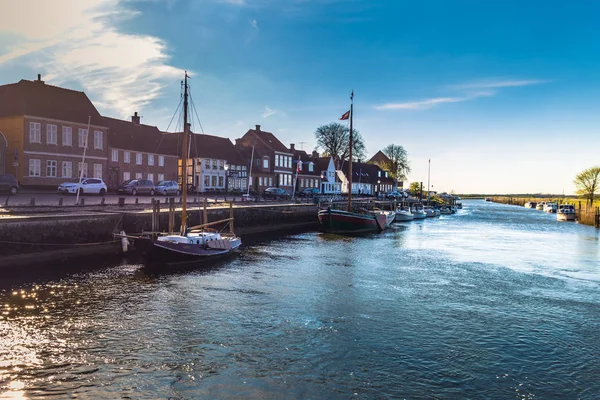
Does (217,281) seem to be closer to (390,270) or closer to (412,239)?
(390,270)

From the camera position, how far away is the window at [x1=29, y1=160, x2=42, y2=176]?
4097cm

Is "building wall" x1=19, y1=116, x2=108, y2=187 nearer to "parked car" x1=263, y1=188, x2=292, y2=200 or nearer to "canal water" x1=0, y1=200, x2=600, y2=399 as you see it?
"parked car" x1=263, y1=188, x2=292, y2=200

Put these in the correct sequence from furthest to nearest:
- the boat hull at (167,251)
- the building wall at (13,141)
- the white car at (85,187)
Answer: the building wall at (13,141) → the white car at (85,187) → the boat hull at (167,251)

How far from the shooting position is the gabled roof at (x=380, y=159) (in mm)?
129200

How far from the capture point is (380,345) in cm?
1152

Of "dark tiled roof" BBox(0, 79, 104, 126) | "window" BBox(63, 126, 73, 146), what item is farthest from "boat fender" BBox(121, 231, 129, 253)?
"window" BBox(63, 126, 73, 146)

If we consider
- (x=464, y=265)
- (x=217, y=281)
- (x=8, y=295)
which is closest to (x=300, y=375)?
(x=217, y=281)

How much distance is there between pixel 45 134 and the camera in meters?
42.3

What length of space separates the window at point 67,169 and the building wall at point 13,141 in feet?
13.4

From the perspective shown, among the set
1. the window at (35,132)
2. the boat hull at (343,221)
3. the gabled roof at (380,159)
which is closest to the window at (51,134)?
the window at (35,132)

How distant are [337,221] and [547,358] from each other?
31.9m

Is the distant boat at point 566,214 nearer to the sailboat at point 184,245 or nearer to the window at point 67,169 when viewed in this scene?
the sailboat at point 184,245

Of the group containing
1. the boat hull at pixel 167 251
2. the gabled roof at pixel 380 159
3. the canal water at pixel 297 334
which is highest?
the gabled roof at pixel 380 159

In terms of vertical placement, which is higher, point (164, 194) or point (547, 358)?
point (164, 194)
